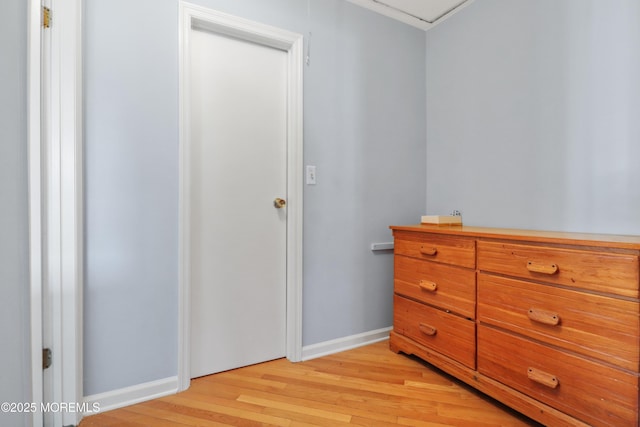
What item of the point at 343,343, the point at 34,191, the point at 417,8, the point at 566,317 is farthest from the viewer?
the point at 417,8

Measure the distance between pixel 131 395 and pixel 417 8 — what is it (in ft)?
9.69

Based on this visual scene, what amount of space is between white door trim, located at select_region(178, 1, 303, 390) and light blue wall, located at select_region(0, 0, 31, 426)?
0.62 metres

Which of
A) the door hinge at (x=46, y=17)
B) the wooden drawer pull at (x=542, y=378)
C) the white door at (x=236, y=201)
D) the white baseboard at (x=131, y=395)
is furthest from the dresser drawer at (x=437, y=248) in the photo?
the door hinge at (x=46, y=17)

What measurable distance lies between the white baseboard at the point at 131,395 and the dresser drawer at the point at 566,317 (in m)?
1.62

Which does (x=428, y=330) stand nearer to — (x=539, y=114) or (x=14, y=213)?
(x=539, y=114)

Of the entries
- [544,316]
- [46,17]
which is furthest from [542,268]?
[46,17]

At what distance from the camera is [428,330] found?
71.4 inches

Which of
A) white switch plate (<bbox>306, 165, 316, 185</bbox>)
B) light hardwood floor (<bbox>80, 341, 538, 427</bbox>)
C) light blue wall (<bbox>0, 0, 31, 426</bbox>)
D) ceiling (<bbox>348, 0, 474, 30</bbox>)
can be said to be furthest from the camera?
ceiling (<bbox>348, 0, 474, 30</bbox>)

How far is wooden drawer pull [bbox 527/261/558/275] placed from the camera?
1.26 meters

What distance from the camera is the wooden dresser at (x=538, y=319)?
43.0 inches

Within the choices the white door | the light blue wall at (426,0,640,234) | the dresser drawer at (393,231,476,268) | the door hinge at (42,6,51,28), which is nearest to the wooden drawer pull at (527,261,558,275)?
the dresser drawer at (393,231,476,268)

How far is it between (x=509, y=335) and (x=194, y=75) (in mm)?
2068

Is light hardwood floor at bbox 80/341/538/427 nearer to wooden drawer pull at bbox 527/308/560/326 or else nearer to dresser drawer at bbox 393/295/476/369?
dresser drawer at bbox 393/295/476/369

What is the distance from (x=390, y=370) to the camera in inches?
72.4
